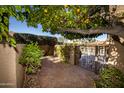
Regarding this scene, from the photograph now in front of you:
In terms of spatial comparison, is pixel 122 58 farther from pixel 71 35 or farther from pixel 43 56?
pixel 43 56

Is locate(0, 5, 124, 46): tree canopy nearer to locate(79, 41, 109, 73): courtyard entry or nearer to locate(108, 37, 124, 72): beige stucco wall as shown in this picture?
locate(79, 41, 109, 73): courtyard entry

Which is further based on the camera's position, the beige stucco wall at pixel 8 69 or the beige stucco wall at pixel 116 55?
the beige stucco wall at pixel 116 55

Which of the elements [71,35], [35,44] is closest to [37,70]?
[35,44]

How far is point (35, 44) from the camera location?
8.89 ft

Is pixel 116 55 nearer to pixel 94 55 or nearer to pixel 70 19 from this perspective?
pixel 94 55

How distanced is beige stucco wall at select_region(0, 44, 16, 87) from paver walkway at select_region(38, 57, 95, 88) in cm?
36

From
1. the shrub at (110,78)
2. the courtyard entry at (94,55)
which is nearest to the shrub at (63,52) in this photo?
the courtyard entry at (94,55)

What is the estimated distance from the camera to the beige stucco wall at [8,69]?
8.63ft

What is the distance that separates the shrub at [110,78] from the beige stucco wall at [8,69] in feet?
3.59

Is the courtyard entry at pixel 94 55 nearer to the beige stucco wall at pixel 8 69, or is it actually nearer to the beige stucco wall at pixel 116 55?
the beige stucco wall at pixel 116 55

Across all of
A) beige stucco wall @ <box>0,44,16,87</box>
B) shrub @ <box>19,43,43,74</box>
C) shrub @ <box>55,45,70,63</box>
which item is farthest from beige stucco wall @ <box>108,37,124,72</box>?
beige stucco wall @ <box>0,44,16,87</box>

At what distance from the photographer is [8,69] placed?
8.71 feet

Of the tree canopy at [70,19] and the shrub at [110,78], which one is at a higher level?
the tree canopy at [70,19]

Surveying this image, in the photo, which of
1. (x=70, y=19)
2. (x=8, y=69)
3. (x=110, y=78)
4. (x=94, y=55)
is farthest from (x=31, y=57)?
(x=110, y=78)
